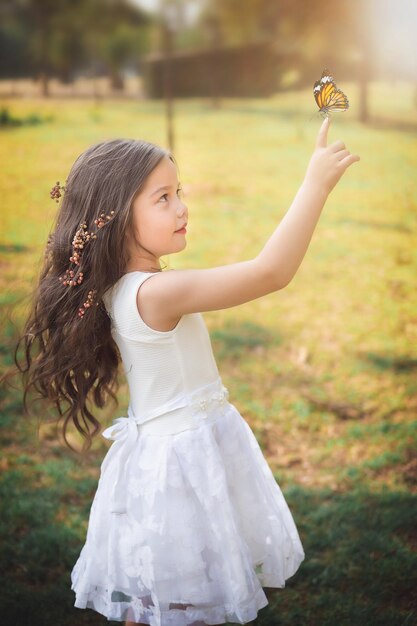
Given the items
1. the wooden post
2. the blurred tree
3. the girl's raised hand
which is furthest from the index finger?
the blurred tree

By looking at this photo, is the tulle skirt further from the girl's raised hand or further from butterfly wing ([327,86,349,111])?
butterfly wing ([327,86,349,111])

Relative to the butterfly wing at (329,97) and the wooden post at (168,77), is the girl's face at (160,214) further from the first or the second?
the wooden post at (168,77)

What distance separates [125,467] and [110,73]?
12.5 ft

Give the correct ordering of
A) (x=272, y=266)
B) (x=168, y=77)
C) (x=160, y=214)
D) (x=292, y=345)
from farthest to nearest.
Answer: (x=168, y=77) < (x=292, y=345) < (x=160, y=214) < (x=272, y=266)

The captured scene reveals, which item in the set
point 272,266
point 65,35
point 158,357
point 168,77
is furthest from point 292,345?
point 65,35

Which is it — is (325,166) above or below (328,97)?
below

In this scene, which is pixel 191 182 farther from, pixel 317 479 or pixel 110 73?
pixel 317 479

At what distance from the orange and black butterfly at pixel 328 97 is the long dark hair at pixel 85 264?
0.35m

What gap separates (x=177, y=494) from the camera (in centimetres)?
151

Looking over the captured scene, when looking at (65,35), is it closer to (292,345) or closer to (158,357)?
(292,345)

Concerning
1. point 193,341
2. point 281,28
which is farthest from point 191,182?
point 193,341

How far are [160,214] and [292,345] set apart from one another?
2.38m

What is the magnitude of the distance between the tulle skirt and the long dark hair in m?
0.20

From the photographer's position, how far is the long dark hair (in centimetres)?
149
